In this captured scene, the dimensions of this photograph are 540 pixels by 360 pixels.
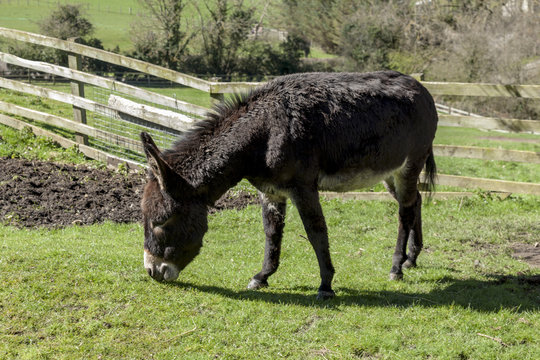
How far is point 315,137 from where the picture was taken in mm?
4875

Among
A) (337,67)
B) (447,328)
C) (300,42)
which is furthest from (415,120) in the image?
(300,42)

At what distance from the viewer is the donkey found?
4.71m

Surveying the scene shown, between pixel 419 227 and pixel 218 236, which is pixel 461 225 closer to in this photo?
pixel 419 227

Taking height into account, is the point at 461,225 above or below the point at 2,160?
below

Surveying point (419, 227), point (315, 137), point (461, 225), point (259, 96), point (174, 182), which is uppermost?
point (259, 96)

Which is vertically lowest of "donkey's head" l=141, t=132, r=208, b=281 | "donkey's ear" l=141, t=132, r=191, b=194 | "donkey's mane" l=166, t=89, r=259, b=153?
"donkey's head" l=141, t=132, r=208, b=281

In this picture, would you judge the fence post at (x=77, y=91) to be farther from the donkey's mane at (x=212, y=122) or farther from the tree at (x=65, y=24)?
the tree at (x=65, y=24)

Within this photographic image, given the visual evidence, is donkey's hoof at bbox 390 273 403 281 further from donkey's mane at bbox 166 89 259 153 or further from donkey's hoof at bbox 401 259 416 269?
donkey's mane at bbox 166 89 259 153

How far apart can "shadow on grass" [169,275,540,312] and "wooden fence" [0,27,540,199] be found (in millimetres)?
3524

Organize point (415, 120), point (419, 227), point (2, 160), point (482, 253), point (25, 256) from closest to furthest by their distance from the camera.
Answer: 1. point (25, 256)
2. point (415, 120)
3. point (419, 227)
4. point (482, 253)
5. point (2, 160)

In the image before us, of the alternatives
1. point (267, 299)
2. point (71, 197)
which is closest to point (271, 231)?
point (267, 299)

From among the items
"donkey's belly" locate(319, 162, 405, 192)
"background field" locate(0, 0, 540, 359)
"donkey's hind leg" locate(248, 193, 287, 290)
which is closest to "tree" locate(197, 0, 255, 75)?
"background field" locate(0, 0, 540, 359)

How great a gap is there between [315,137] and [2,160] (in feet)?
22.7

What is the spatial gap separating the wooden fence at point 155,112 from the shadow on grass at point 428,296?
139 inches
